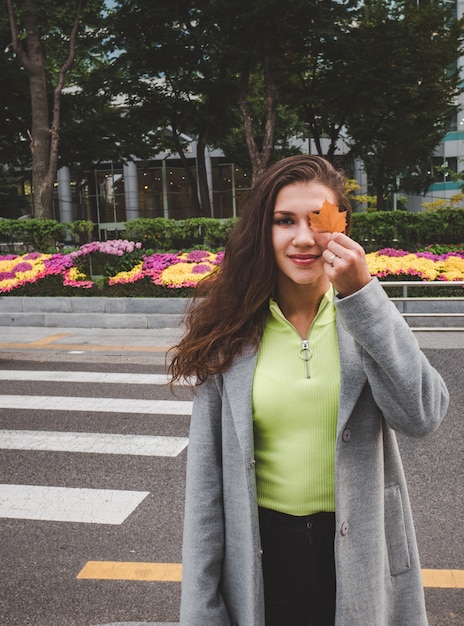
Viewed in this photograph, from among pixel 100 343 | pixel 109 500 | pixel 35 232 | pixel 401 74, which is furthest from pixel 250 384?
pixel 401 74

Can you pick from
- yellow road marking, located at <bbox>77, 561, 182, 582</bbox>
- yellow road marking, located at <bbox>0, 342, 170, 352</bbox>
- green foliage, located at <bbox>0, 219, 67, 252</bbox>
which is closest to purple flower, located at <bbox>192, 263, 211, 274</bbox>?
yellow road marking, located at <bbox>0, 342, 170, 352</bbox>

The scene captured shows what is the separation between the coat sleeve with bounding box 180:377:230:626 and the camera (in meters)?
1.83

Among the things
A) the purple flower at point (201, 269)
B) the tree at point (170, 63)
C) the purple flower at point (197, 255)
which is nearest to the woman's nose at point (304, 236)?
the purple flower at point (201, 269)

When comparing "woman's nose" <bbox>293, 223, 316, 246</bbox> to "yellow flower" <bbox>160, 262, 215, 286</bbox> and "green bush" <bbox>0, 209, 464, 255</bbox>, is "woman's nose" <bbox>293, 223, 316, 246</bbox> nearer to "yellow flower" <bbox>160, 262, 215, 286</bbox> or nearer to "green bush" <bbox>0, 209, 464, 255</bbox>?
"yellow flower" <bbox>160, 262, 215, 286</bbox>

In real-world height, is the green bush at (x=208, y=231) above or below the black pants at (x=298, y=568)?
above

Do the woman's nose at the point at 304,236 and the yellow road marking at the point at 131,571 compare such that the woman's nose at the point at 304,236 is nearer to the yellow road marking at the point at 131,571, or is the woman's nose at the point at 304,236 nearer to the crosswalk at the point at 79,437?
the yellow road marking at the point at 131,571

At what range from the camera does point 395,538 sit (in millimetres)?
1862

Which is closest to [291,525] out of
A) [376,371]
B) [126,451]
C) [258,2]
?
[376,371]

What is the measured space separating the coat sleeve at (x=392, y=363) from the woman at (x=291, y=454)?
0.10 feet

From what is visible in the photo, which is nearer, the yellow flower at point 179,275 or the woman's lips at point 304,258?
the woman's lips at point 304,258

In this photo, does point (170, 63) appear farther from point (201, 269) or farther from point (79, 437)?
point (79, 437)

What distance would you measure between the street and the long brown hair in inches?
27.6

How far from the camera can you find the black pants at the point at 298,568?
1.83 metres

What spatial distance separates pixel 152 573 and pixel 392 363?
2.78m
